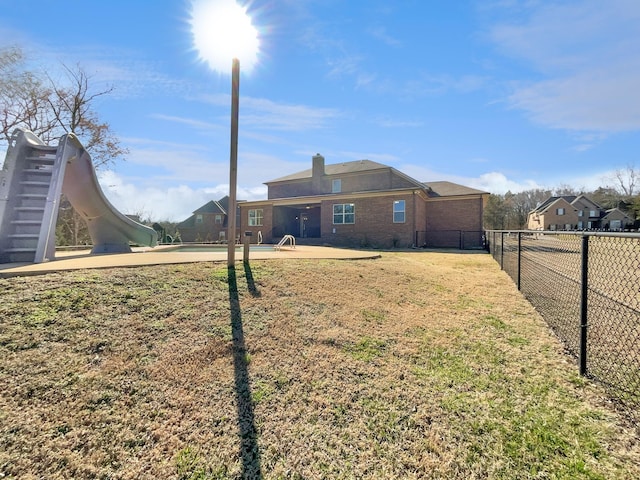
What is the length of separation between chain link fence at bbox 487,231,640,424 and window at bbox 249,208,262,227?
68.4ft

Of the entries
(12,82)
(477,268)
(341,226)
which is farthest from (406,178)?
(12,82)

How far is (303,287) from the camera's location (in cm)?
518

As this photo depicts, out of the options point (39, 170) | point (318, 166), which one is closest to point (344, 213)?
point (318, 166)

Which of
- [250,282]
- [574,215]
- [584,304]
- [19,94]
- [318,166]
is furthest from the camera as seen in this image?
[574,215]

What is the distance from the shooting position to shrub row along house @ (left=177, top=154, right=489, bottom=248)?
20.2 meters

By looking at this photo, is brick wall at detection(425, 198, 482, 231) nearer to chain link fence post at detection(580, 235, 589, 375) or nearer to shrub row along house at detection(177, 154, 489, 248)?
shrub row along house at detection(177, 154, 489, 248)

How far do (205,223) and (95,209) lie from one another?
31.6 metres

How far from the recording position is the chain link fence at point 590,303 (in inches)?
127

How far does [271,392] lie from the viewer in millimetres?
2762

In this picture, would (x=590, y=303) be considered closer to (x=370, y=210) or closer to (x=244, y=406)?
(x=244, y=406)

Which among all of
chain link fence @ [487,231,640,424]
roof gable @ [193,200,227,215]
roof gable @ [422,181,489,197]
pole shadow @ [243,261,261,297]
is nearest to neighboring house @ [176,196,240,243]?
roof gable @ [193,200,227,215]

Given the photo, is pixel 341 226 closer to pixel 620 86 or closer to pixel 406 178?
pixel 406 178

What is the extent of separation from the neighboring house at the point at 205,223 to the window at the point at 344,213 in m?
19.8

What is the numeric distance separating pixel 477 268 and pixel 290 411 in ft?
31.1
